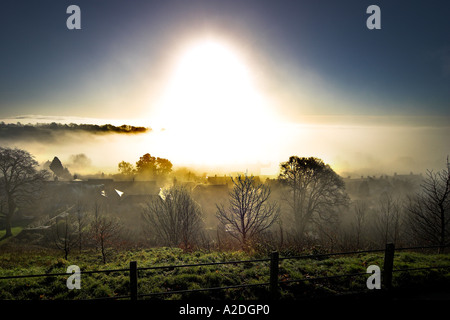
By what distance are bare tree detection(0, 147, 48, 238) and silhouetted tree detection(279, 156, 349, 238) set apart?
36.1 metres

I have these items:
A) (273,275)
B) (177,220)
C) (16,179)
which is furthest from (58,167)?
(273,275)

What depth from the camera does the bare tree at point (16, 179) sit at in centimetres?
3312

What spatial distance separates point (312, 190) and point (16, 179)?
41.0 metres

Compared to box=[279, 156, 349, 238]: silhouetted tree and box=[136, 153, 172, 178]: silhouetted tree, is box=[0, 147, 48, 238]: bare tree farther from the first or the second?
box=[136, 153, 172, 178]: silhouetted tree

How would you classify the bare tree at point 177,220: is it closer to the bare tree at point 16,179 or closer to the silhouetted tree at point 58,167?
the bare tree at point 16,179

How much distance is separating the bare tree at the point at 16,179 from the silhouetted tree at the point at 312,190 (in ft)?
118

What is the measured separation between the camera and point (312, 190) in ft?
99.8

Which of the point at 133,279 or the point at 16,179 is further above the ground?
the point at 16,179

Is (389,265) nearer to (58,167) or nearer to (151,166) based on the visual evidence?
(151,166)

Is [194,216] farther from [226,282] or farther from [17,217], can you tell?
[17,217]

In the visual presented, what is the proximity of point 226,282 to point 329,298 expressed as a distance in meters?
3.44

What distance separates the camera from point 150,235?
29.5 meters

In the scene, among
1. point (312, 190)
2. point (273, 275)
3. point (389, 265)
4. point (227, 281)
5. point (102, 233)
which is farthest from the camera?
point (312, 190)
